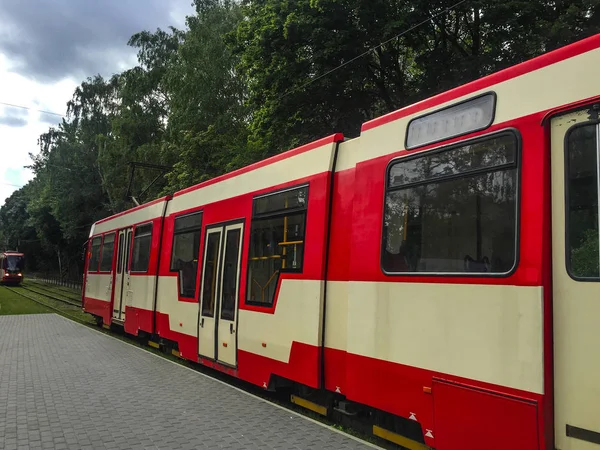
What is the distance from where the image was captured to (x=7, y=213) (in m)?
84.1

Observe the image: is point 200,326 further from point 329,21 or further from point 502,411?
point 329,21

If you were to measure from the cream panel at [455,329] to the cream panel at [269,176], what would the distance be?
1685 mm

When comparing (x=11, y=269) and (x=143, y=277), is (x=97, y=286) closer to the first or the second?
(x=143, y=277)

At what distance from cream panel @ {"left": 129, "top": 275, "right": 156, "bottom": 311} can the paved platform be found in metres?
1.33

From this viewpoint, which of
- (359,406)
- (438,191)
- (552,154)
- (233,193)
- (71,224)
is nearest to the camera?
(552,154)

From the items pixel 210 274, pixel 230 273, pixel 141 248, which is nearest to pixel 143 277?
pixel 141 248

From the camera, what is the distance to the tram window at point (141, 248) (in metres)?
11.7

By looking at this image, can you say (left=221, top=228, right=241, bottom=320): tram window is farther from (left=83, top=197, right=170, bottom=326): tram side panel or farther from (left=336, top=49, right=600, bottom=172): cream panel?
(left=336, top=49, right=600, bottom=172): cream panel

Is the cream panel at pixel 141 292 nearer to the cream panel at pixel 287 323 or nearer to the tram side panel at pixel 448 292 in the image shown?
the cream panel at pixel 287 323

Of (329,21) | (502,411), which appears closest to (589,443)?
(502,411)

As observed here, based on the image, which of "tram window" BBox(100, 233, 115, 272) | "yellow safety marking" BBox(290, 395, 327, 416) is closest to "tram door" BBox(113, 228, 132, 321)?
"tram window" BBox(100, 233, 115, 272)

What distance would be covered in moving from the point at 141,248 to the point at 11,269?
1578 inches

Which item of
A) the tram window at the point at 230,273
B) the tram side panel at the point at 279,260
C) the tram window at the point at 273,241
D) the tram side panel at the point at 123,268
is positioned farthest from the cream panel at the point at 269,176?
the tram side panel at the point at 123,268

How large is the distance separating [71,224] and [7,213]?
50353 millimetres
